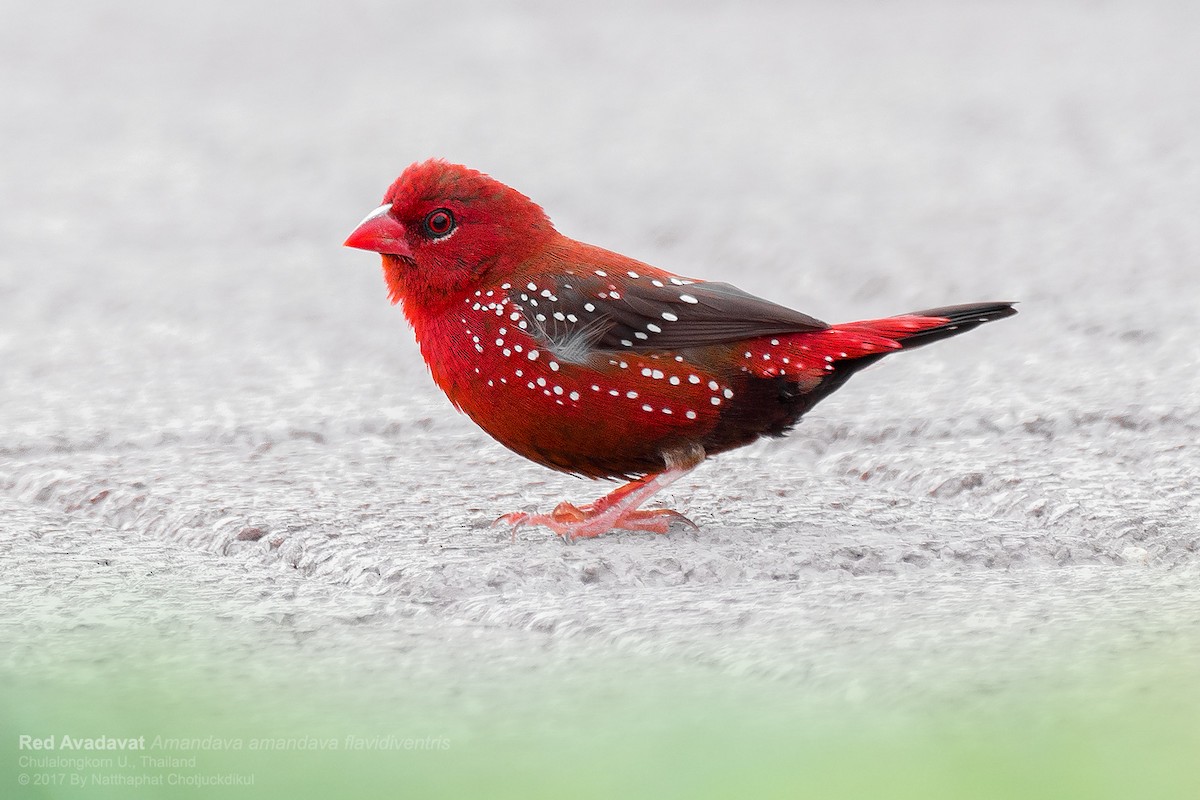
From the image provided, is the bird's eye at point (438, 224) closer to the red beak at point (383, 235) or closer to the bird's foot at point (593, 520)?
the red beak at point (383, 235)

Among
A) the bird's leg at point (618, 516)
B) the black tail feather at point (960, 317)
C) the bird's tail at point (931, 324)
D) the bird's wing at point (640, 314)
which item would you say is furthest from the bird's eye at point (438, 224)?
the black tail feather at point (960, 317)

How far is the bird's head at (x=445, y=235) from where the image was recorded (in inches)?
133

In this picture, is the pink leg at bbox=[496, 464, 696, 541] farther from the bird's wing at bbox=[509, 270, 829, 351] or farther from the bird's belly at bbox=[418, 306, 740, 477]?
the bird's wing at bbox=[509, 270, 829, 351]

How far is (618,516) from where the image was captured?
3.25 metres

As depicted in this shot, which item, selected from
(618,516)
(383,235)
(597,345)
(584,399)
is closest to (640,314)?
(597,345)

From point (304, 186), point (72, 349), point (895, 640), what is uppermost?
point (304, 186)

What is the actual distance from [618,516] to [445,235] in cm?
69

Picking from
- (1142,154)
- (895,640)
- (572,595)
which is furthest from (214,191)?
(895,640)

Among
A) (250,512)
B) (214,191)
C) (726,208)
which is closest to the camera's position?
(250,512)

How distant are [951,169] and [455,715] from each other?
5.03 meters

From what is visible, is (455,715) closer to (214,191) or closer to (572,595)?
(572,595)

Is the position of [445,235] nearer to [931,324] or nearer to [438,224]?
[438,224]

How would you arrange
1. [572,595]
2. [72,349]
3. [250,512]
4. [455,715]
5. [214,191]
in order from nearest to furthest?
[455,715]
[572,595]
[250,512]
[72,349]
[214,191]

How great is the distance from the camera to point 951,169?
672 cm
